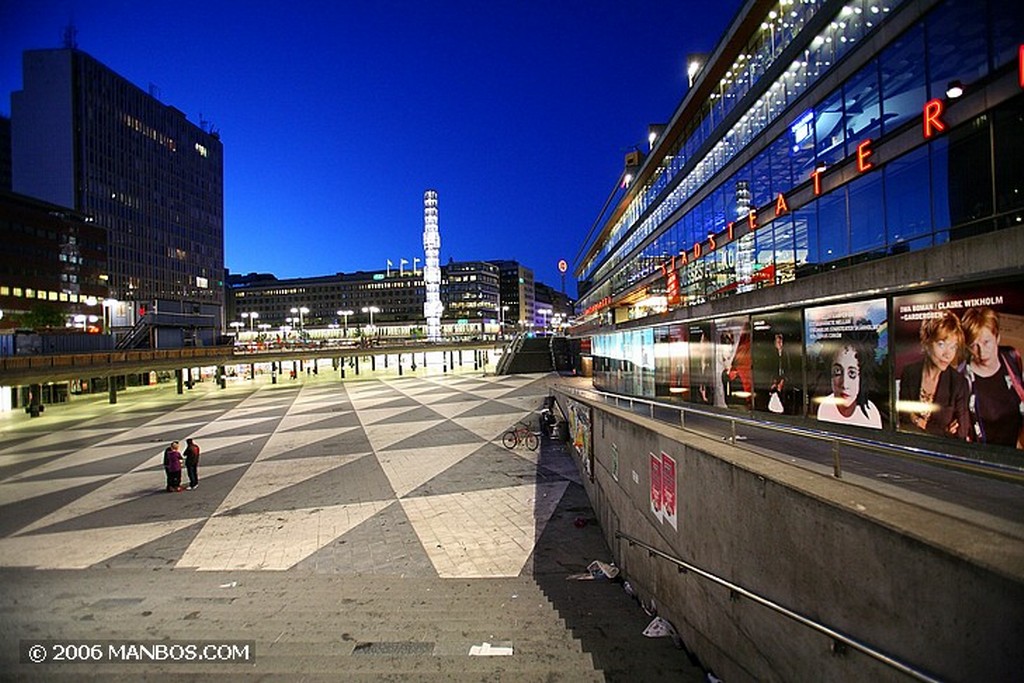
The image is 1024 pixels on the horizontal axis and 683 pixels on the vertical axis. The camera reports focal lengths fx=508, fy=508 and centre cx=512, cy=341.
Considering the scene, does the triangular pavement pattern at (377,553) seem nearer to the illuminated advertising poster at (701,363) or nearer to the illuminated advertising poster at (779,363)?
the illuminated advertising poster at (779,363)

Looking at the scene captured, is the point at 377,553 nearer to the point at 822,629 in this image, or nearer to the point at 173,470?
the point at 173,470

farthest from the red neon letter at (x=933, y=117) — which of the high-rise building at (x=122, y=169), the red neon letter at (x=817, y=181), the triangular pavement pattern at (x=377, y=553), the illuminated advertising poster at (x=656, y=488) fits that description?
the high-rise building at (x=122, y=169)

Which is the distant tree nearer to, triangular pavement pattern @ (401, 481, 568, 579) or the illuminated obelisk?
the illuminated obelisk

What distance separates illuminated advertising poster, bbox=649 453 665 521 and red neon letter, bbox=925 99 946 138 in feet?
29.3

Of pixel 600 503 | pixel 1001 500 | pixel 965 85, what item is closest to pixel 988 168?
pixel 965 85

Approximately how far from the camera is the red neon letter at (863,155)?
12055 millimetres

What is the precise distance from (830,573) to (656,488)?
386 cm

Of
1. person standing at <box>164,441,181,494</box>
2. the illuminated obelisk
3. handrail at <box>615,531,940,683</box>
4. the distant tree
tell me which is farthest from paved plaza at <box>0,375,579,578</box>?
the illuminated obelisk

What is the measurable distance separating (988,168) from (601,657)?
35.3 ft

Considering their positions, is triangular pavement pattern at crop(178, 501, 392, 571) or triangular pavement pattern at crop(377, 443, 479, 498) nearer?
triangular pavement pattern at crop(178, 501, 392, 571)

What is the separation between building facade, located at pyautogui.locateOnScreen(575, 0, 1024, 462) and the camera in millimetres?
8711

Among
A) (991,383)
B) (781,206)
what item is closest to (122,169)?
(781,206)

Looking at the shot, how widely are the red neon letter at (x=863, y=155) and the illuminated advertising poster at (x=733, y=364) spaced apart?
182 inches

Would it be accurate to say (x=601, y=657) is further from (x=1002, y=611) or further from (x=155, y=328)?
(x=155, y=328)
